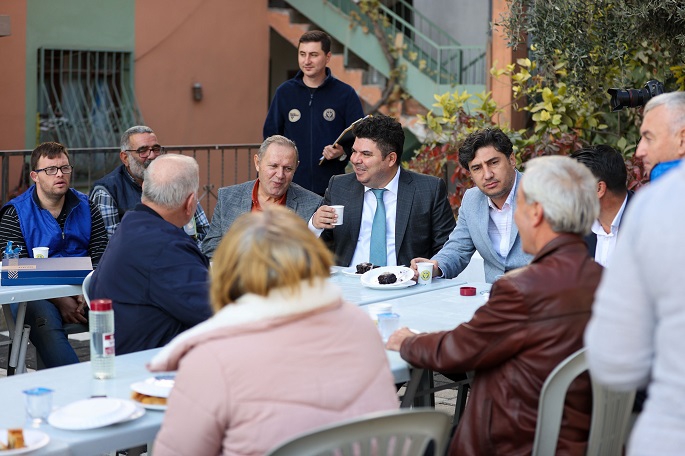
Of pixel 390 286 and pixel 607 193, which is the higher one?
pixel 607 193

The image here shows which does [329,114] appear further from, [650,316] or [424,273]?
[650,316]

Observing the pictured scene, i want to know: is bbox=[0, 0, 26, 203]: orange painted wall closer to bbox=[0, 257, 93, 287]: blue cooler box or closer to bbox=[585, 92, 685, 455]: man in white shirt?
bbox=[0, 257, 93, 287]: blue cooler box

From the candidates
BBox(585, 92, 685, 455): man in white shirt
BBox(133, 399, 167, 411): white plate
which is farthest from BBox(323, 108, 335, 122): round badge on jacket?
BBox(585, 92, 685, 455): man in white shirt

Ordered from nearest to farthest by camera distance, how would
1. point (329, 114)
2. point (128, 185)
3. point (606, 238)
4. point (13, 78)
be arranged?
point (606, 238), point (128, 185), point (329, 114), point (13, 78)

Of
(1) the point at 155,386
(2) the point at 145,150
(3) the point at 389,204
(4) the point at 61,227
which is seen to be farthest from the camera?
(2) the point at 145,150

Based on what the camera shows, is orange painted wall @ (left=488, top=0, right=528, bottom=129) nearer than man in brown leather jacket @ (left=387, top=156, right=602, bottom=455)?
No

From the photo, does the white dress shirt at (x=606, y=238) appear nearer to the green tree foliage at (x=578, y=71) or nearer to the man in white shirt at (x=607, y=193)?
the man in white shirt at (x=607, y=193)

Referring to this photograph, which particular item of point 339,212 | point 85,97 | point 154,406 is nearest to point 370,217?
point 339,212

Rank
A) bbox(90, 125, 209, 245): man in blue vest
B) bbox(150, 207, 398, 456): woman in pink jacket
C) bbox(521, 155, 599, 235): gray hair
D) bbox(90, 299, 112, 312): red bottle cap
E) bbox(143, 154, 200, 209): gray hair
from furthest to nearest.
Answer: bbox(90, 125, 209, 245): man in blue vest → bbox(143, 154, 200, 209): gray hair → bbox(90, 299, 112, 312): red bottle cap → bbox(521, 155, 599, 235): gray hair → bbox(150, 207, 398, 456): woman in pink jacket

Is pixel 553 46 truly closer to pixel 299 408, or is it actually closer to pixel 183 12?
pixel 299 408

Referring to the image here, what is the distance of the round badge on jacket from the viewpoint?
22.1 feet

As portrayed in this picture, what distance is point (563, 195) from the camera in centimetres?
286

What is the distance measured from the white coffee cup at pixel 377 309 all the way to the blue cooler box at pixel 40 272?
4.71 ft

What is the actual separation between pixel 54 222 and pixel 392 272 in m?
1.85
